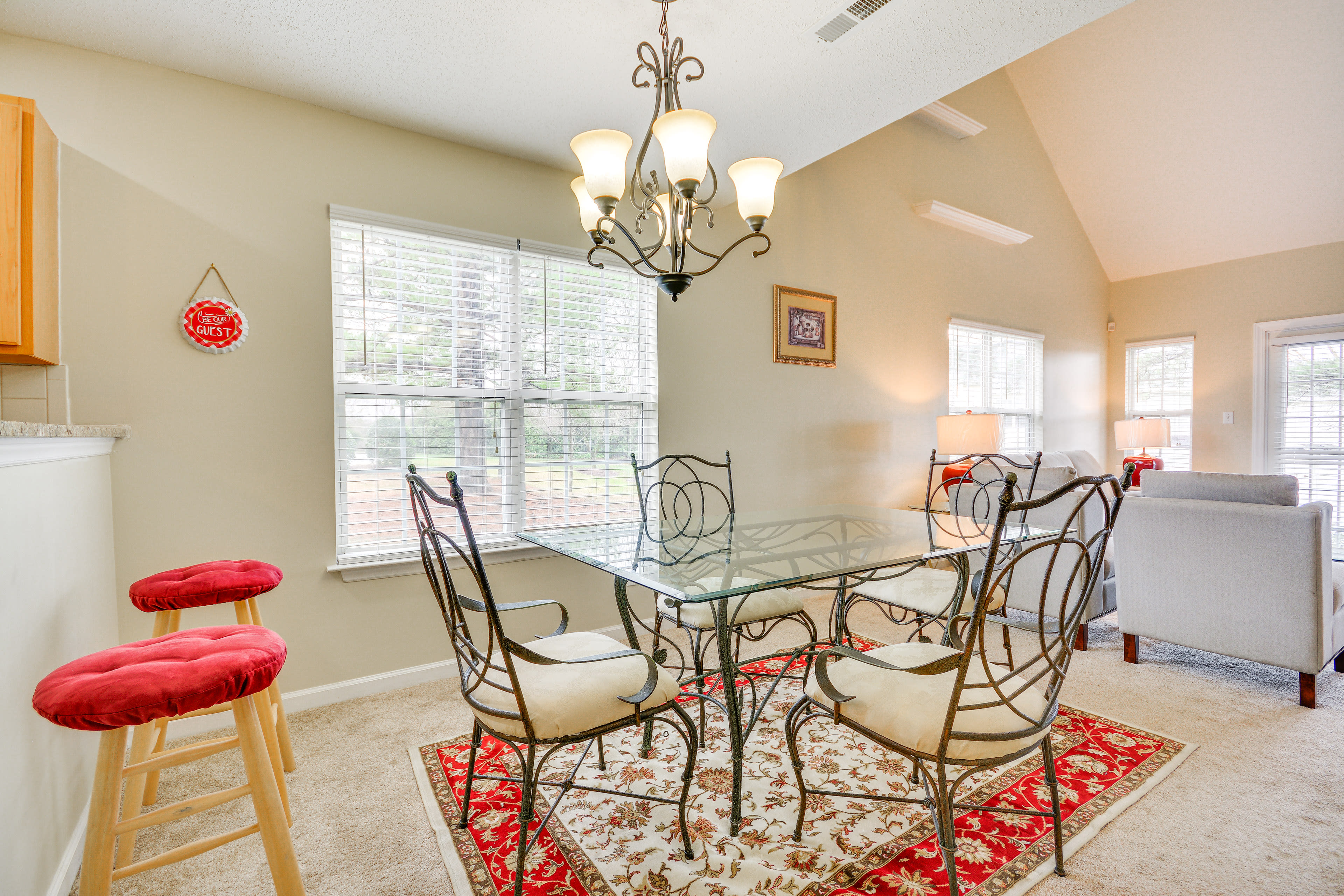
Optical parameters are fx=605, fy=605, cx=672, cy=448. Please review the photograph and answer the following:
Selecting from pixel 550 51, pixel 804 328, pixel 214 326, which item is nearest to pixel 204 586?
pixel 214 326

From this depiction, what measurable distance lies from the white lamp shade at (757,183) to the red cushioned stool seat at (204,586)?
179 cm

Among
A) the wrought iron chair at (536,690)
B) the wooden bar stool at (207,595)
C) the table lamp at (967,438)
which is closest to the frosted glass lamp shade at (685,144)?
the wrought iron chair at (536,690)

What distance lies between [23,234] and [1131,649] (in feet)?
14.7

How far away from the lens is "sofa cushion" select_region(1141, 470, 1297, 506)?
7.86 feet

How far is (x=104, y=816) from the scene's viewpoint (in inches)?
42.4

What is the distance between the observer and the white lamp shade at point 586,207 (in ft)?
6.35

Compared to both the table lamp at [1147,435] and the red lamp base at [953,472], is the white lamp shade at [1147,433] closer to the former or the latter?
the table lamp at [1147,435]

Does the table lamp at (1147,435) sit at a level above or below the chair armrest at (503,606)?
above

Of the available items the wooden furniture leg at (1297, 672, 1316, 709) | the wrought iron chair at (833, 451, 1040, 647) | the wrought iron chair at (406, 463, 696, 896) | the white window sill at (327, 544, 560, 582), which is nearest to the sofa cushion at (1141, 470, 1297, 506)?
the wrought iron chair at (833, 451, 1040, 647)

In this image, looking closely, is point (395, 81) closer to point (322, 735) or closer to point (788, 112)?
point (788, 112)

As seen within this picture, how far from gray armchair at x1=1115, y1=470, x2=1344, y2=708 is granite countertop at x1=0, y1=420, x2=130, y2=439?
146 inches

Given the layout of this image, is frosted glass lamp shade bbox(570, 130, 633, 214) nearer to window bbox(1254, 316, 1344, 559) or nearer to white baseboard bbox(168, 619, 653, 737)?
white baseboard bbox(168, 619, 653, 737)

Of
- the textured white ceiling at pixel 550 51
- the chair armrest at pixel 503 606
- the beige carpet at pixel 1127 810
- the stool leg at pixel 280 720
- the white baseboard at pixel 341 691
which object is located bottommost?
the beige carpet at pixel 1127 810

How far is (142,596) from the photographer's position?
1617 millimetres
